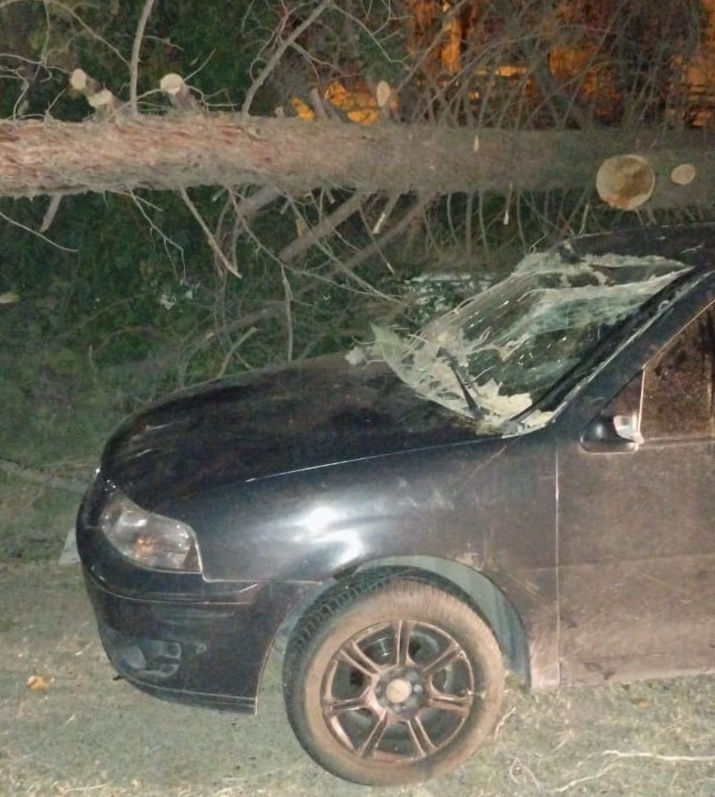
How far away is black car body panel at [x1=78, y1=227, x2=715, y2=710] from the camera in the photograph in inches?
126

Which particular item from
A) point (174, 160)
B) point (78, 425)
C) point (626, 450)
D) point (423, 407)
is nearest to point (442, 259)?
point (174, 160)

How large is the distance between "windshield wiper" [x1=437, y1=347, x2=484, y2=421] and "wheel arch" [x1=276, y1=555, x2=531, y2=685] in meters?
0.54

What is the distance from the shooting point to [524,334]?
388 cm

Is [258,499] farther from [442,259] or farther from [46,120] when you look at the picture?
[442,259]

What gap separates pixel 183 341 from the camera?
23.9 ft

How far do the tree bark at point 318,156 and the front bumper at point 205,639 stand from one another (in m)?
2.44

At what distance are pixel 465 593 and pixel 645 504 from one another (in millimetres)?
687

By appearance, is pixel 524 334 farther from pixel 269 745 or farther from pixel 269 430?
pixel 269 745

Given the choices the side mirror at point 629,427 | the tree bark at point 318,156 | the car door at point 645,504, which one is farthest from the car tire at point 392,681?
the tree bark at point 318,156

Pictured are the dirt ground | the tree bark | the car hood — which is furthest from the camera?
the tree bark

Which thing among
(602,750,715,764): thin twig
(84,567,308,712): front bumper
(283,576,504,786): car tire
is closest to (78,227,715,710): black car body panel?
(84,567,308,712): front bumper

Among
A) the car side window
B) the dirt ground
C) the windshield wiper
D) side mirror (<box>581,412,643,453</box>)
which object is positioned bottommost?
the dirt ground

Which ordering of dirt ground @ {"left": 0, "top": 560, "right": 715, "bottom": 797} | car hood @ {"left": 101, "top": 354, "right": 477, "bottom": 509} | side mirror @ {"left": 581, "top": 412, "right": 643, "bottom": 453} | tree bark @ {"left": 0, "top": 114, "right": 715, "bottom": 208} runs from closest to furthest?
1. side mirror @ {"left": 581, "top": 412, "right": 643, "bottom": 453}
2. car hood @ {"left": 101, "top": 354, "right": 477, "bottom": 509}
3. dirt ground @ {"left": 0, "top": 560, "right": 715, "bottom": 797}
4. tree bark @ {"left": 0, "top": 114, "right": 715, "bottom": 208}

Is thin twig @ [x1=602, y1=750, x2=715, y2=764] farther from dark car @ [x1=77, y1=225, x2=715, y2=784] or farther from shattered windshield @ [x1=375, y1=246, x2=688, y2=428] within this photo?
shattered windshield @ [x1=375, y1=246, x2=688, y2=428]
